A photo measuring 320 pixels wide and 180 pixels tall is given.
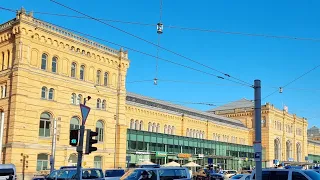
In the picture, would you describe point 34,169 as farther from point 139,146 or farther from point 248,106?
point 248,106

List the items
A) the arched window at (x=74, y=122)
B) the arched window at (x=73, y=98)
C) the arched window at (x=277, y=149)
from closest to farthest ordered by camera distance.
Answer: the arched window at (x=74, y=122) → the arched window at (x=73, y=98) → the arched window at (x=277, y=149)

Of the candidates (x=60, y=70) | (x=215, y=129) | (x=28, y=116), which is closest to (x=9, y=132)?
(x=28, y=116)

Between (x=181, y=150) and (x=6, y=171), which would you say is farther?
(x=181, y=150)

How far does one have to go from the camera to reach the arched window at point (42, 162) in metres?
42.9

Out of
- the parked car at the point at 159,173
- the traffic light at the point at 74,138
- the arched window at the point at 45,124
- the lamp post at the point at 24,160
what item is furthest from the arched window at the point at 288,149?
the traffic light at the point at 74,138

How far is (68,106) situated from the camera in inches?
1821

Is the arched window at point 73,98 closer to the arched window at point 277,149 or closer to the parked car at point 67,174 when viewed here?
the parked car at point 67,174

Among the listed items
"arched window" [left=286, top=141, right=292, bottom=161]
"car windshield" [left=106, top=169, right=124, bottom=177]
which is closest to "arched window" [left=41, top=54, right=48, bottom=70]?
"car windshield" [left=106, top=169, right=124, bottom=177]

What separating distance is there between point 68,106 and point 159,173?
26342 mm

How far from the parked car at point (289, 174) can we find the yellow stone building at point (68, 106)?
25384mm

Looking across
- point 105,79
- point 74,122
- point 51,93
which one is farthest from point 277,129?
point 51,93

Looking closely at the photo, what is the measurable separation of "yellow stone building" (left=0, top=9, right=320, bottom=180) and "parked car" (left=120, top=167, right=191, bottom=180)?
1987 cm

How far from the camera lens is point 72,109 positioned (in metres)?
46.8

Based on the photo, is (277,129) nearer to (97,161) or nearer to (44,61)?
(97,161)
